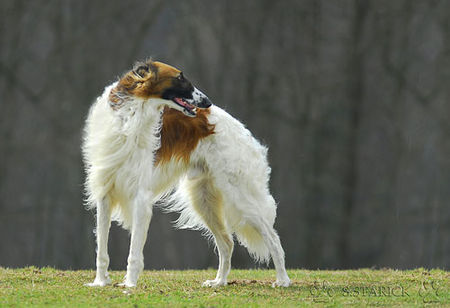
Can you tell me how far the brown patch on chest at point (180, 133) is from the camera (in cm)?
712

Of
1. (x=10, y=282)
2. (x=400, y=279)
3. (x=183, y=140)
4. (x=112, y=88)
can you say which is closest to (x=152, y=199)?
(x=183, y=140)

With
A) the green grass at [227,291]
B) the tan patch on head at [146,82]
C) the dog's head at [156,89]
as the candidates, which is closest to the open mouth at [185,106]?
the dog's head at [156,89]

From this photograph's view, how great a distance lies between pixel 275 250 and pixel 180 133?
156cm

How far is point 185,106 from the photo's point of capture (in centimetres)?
692

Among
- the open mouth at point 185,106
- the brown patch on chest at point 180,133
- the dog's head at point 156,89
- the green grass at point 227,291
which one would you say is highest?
the dog's head at point 156,89

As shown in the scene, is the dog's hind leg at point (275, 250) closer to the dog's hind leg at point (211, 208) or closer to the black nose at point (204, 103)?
the dog's hind leg at point (211, 208)

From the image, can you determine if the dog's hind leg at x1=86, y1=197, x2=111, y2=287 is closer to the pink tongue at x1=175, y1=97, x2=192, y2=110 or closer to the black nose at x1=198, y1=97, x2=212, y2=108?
the pink tongue at x1=175, y1=97, x2=192, y2=110

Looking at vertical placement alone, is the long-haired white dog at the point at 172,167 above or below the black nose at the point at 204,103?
below

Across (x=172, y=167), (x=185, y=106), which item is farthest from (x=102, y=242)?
(x=185, y=106)

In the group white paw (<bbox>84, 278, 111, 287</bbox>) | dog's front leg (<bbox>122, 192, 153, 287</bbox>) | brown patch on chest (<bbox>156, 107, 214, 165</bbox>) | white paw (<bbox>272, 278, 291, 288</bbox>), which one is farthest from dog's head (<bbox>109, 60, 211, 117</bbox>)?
white paw (<bbox>272, 278, 291, 288</bbox>)

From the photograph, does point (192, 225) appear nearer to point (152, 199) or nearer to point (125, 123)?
point (152, 199)

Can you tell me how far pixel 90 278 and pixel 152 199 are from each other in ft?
4.93

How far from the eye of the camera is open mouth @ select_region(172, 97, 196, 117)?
690 cm

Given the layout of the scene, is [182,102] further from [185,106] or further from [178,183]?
[178,183]
